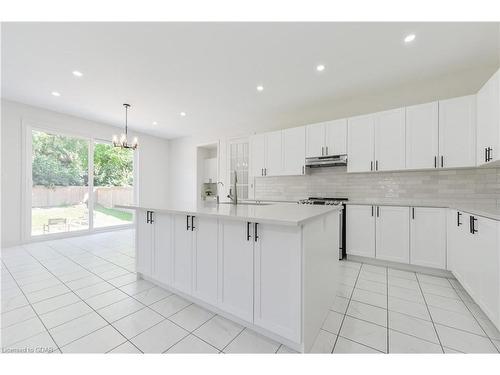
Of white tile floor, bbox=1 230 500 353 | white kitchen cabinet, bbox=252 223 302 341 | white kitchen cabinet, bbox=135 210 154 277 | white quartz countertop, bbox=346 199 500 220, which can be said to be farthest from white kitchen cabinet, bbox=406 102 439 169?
white kitchen cabinet, bbox=135 210 154 277

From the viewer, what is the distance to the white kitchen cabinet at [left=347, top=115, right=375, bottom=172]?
316cm

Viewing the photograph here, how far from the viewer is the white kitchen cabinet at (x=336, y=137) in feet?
11.1

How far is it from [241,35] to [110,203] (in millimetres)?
5254

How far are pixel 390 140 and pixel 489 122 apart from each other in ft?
3.15

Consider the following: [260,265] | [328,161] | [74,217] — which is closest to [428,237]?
[328,161]

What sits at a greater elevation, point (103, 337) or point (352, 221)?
point (352, 221)

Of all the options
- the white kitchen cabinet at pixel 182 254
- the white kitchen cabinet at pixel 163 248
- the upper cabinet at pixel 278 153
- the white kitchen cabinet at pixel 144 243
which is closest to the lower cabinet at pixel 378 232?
the upper cabinet at pixel 278 153

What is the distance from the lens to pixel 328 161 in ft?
11.4

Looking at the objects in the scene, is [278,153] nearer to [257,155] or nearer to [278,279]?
[257,155]

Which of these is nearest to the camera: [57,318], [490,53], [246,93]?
[57,318]

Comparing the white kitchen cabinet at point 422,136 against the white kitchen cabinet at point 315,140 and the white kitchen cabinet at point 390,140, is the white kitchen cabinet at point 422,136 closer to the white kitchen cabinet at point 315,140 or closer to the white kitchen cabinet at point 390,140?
the white kitchen cabinet at point 390,140

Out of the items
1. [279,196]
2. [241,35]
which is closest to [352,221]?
[279,196]
